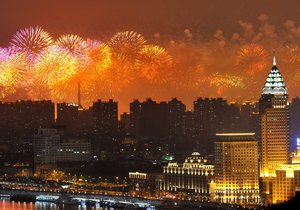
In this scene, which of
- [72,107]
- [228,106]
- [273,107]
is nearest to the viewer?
[273,107]

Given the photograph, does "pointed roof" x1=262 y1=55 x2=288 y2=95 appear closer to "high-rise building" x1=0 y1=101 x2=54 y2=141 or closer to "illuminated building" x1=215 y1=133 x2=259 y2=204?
"illuminated building" x1=215 y1=133 x2=259 y2=204

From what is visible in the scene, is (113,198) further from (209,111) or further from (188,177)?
(209,111)

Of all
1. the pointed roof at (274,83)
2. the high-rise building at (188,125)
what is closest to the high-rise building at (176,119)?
the high-rise building at (188,125)

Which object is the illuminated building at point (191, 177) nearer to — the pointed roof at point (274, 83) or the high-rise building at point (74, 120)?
the pointed roof at point (274, 83)

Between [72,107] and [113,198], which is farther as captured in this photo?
[72,107]

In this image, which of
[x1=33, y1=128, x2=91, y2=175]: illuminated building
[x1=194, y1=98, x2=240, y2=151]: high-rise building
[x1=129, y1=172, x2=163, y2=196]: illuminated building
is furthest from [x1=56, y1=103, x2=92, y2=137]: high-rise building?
[x1=129, y1=172, x2=163, y2=196]: illuminated building

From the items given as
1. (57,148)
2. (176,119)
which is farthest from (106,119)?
(176,119)

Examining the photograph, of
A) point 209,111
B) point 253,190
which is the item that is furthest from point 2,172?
point 253,190
